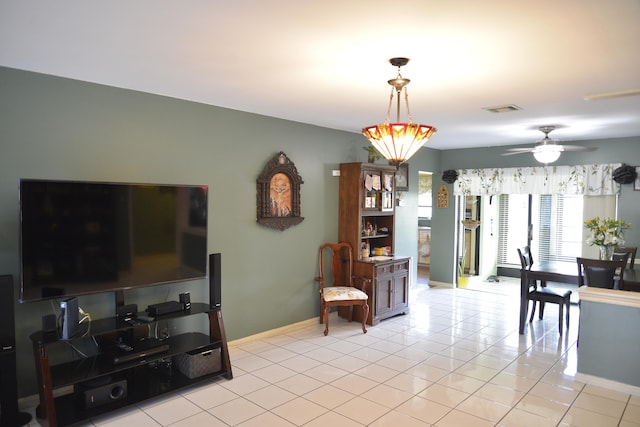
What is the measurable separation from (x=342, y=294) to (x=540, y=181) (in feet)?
12.2

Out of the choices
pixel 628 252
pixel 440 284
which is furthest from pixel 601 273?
pixel 440 284

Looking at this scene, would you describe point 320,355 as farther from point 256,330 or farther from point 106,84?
point 106,84

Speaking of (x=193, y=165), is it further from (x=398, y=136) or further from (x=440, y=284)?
(x=440, y=284)

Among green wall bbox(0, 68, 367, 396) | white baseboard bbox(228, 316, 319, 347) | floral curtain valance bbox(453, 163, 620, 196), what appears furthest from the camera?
floral curtain valance bbox(453, 163, 620, 196)

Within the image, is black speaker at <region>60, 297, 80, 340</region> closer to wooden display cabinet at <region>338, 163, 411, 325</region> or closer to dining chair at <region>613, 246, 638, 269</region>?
wooden display cabinet at <region>338, 163, 411, 325</region>

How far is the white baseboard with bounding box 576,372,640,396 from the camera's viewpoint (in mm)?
3416

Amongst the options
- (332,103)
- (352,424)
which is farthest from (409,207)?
(352,424)

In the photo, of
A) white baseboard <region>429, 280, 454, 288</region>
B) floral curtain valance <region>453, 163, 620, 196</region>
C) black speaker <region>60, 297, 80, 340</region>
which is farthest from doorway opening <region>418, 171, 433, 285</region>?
black speaker <region>60, 297, 80, 340</region>

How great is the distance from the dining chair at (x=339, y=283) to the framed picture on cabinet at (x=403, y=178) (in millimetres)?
1675

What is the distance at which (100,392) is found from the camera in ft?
9.63

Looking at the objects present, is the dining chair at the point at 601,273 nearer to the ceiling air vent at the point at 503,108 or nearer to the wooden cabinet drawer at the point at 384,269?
the ceiling air vent at the point at 503,108

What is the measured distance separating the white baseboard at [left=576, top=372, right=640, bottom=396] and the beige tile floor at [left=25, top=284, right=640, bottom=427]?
0.06m

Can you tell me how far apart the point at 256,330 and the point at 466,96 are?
3.15 metres

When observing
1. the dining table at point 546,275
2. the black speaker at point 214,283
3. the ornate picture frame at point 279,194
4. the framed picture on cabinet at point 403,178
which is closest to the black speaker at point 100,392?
the black speaker at point 214,283
